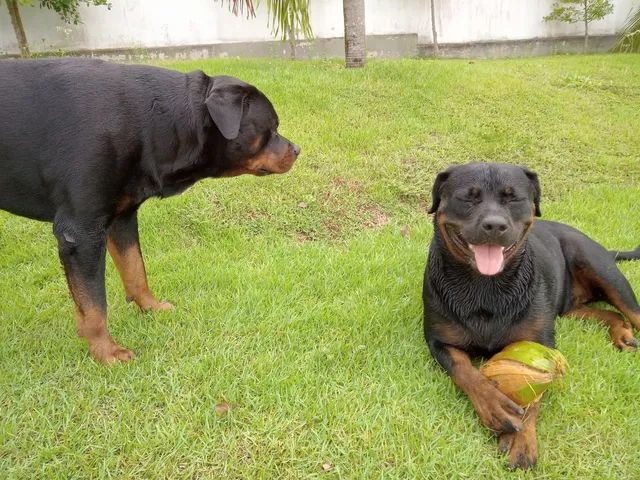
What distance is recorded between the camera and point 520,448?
6.48 feet

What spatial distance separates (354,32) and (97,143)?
563 centimetres

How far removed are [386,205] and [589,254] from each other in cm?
213

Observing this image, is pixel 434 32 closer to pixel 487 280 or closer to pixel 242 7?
pixel 242 7

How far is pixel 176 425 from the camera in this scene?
2.14 meters

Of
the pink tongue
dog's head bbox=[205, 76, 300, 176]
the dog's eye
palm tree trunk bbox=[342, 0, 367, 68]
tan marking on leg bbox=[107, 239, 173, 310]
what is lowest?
tan marking on leg bbox=[107, 239, 173, 310]

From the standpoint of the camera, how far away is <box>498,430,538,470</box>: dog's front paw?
195cm

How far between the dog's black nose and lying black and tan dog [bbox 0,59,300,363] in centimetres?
127

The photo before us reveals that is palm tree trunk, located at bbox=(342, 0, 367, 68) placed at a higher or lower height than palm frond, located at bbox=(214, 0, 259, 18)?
lower

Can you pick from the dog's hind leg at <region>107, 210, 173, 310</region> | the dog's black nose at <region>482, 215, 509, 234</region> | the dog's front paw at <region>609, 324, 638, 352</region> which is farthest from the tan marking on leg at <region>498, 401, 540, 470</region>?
the dog's hind leg at <region>107, 210, 173, 310</region>

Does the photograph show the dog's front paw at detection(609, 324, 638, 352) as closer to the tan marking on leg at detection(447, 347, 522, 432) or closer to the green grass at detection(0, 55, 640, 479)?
the green grass at detection(0, 55, 640, 479)

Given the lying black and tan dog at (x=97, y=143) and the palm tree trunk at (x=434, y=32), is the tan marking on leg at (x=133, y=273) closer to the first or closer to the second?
the lying black and tan dog at (x=97, y=143)

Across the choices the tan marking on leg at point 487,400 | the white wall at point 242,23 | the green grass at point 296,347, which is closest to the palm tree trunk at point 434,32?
the white wall at point 242,23

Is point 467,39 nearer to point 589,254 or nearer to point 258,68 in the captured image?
point 258,68

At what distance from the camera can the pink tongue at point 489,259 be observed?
2270 mm
